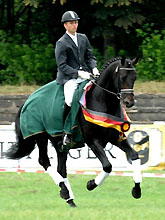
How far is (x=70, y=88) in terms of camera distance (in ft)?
32.6

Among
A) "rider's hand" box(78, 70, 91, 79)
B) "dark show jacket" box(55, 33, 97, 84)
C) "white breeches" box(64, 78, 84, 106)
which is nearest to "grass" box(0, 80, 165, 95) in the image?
"dark show jacket" box(55, 33, 97, 84)

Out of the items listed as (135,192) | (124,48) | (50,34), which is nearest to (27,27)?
(50,34)

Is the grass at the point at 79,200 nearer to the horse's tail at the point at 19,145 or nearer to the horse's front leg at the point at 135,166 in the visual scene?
the horse's front leg at the point at 135,166

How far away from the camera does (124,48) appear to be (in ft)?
62.7

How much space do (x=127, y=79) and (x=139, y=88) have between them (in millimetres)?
8182

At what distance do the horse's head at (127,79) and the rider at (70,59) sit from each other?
0.67m

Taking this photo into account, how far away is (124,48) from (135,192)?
10.3 m

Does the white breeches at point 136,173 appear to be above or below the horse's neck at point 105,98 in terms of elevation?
below

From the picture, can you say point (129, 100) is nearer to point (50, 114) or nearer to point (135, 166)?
point (135, 166)

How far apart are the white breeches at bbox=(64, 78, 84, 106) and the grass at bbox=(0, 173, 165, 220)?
148 cm

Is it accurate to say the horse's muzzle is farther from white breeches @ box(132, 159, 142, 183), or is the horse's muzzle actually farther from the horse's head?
white breeches @ box(132, 159, 142, 183)

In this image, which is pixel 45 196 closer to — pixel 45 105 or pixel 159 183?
pixel 45 105

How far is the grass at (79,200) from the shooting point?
8.63 m

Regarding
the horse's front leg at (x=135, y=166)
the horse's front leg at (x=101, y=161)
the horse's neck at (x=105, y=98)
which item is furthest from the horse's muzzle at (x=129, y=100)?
the horse's front leg at (x=101, y=161)
